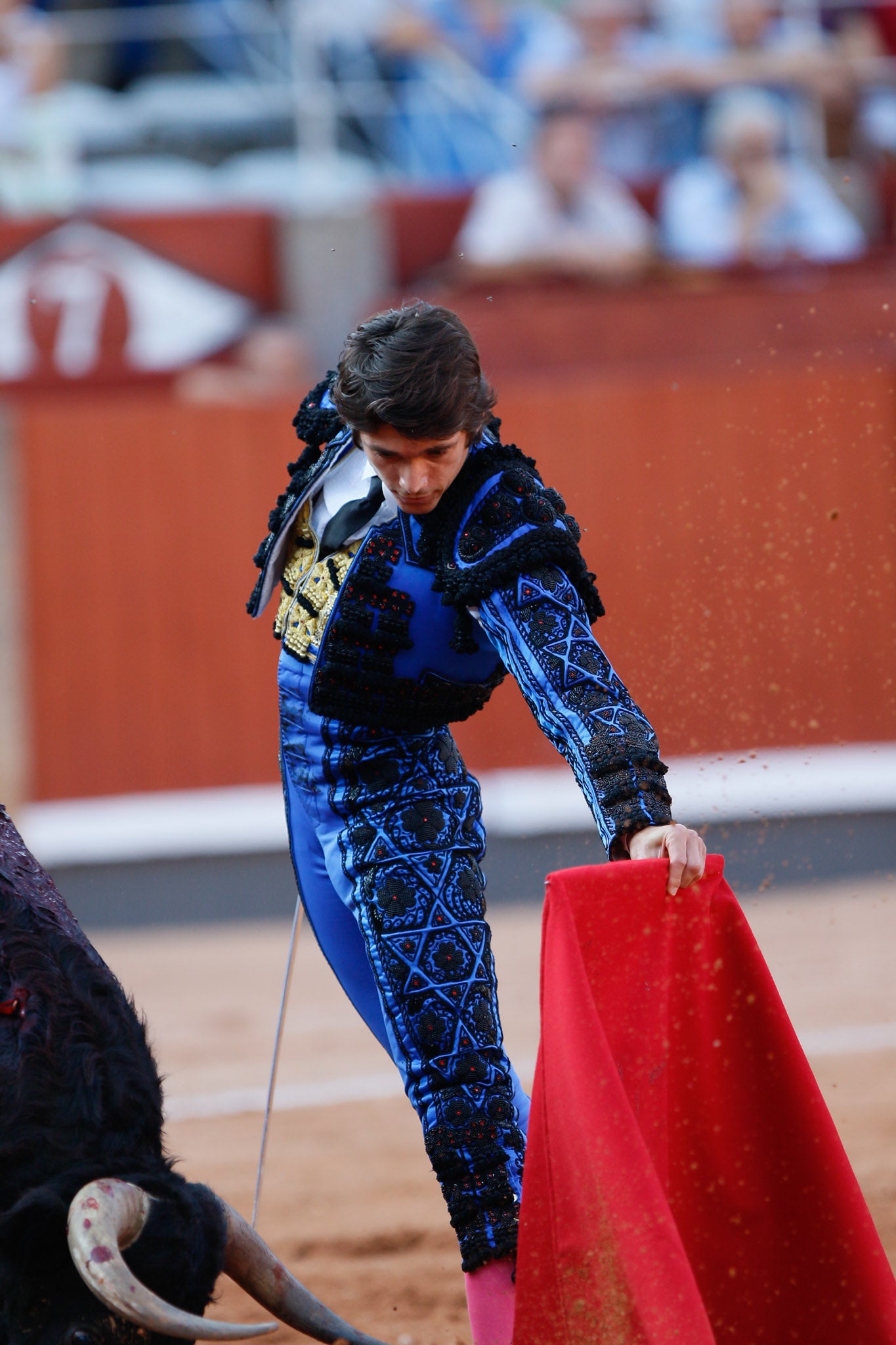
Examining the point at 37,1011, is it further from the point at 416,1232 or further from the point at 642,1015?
the point at 416,1232

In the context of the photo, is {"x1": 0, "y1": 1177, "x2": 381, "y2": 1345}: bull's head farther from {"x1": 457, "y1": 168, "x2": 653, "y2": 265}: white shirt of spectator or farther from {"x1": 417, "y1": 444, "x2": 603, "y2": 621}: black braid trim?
{"x1": 457, "y1": 168, "x2": 653, "y2": 265}: white shirt of spectator

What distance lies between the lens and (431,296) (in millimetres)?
6484

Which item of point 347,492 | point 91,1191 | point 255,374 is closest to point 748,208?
point 255,374

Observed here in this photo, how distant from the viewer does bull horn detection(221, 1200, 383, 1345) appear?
5.84ft

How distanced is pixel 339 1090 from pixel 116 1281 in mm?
2440

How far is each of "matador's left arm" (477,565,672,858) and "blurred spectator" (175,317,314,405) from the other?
186 inches

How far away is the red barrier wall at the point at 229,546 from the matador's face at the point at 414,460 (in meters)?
4.31

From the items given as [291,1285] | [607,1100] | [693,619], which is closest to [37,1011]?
[291,1285]

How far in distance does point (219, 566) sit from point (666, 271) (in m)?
2.24

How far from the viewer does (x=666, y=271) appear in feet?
22.4

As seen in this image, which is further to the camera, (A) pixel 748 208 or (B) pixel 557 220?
(A) pixel 748 208

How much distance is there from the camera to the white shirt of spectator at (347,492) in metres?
2.01

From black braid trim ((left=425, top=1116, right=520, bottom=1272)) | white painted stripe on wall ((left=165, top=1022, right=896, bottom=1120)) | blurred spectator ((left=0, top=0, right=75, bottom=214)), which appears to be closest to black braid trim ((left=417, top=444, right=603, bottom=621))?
black braid trim ((left=425, top=1116, right=520, bottom=1272))

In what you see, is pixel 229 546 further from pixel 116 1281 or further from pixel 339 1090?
pixel 116 1281
